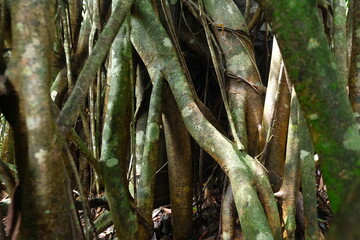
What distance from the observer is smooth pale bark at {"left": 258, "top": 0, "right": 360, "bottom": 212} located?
1.26 meters

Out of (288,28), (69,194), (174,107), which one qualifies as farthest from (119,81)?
(288,28)

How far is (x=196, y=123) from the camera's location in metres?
2.38

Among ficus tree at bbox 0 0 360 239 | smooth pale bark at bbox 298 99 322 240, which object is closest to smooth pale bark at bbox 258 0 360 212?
ficus tree at bbox 0 0 360 239

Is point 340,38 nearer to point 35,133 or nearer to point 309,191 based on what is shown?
point 309,191

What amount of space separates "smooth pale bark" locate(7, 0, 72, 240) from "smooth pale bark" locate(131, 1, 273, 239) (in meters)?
0.93

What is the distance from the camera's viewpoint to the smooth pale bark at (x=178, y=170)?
9.39 feet

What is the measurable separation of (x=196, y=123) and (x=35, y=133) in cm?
122

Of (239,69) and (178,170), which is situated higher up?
(239,69)

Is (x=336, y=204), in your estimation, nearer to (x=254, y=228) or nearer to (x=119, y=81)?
(x=254, y=228)

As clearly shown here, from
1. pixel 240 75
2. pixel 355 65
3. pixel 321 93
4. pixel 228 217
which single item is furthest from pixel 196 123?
pixel 321 93

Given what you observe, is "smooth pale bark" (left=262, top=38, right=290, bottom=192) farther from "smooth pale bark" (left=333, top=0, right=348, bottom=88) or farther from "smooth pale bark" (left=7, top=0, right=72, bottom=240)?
"smooth pale bark" (left=7, top=0, right=72, bottom=240)

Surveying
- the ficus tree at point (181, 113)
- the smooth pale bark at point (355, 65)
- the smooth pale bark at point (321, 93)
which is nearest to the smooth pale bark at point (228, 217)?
the ficus tree at point (181, 113)

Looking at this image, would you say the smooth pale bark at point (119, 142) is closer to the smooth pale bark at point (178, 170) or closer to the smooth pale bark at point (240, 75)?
the smooth pale bark at point (178, 170)

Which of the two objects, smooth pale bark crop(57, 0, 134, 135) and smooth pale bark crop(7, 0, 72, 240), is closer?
smooth pale bark crop(7, 0, 72, 240)
